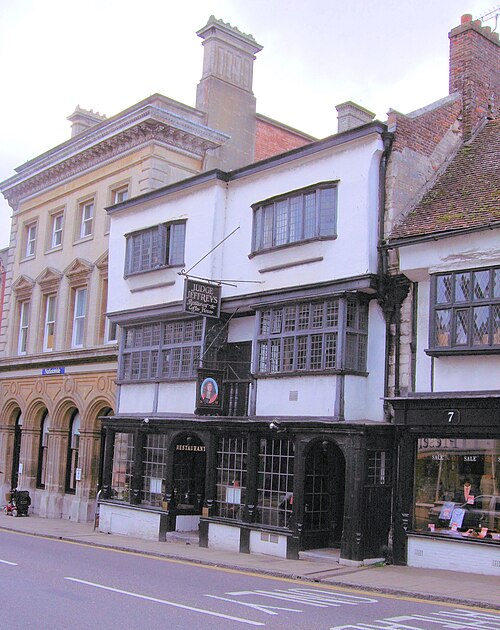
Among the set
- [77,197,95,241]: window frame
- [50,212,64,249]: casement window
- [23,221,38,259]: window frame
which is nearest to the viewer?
[77,197,95,241]: window frame

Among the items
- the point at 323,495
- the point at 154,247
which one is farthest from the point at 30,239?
the point at 323,495

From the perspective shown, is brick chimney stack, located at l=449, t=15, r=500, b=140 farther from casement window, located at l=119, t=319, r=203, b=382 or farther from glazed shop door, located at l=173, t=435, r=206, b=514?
glazed shop door, located at l=173, t=435, r=206, b=514

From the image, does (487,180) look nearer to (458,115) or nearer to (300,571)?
(458,115)

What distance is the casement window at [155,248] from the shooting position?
22.2 meters

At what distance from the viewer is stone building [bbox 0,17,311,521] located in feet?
89.8

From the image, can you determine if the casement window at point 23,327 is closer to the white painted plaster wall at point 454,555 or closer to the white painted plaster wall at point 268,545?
the white painted plaster wall at point 268,545

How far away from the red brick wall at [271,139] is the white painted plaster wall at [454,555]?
62.3 feet

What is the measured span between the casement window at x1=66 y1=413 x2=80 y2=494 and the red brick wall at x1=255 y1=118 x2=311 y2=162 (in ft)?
40.4

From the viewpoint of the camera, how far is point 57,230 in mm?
31797

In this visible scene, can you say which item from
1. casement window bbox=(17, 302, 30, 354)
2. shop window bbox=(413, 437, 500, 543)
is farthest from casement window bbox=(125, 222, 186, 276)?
casement window bbox=(17, 302, 30, 354)

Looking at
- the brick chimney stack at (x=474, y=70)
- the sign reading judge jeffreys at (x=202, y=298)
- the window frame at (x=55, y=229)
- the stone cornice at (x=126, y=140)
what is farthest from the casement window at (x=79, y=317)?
the brick chimney stack at (x=474, y=70)

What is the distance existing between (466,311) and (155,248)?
10.3 meters

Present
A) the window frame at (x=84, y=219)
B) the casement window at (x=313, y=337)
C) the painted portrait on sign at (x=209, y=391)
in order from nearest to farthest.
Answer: the casement window at (x=313, y=337), the painted portrait on sign at (x=209, y=391), the window frame at (x=84, y=219)

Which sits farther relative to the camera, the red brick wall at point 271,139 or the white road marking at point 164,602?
the red brick wall at point 271,139
